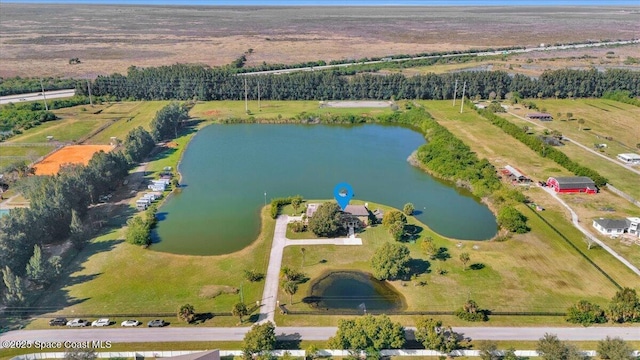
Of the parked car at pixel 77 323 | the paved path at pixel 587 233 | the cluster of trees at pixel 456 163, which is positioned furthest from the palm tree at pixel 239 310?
the cluster of trees at pixel 456 163

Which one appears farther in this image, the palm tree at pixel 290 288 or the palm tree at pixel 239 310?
the palm tree at pixel 290 288

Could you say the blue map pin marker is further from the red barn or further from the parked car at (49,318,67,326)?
the parked car at (49,318,67,326)

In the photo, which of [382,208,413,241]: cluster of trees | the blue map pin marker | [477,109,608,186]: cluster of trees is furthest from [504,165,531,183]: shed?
the blue map pin marker

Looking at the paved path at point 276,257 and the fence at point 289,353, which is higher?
the paved path at point 276,257

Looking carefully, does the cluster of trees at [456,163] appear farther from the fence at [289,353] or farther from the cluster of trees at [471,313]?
the fence at [289,353]

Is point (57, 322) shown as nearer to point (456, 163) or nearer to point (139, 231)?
point (139, 231)

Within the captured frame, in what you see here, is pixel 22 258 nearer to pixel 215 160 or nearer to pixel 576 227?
pixel 215 160
